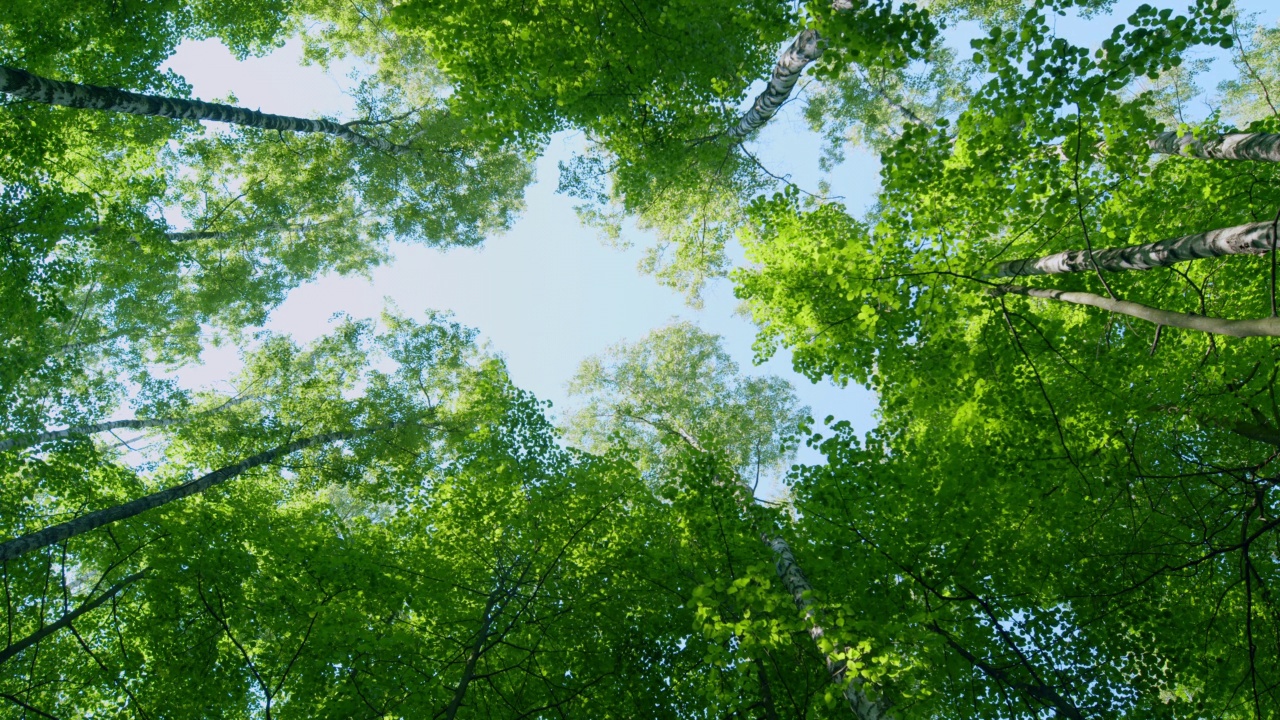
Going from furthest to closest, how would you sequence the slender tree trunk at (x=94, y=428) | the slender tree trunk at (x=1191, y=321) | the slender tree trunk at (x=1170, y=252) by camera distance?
the slender tree trunk at (x=94, y=428), the slender tree trunk at (x=1170, y=252), the slender tree trunk at (x=1191, y=321)

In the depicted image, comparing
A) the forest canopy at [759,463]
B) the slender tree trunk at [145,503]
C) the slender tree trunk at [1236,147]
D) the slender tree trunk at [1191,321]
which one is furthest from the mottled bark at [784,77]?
the slender tree trunk at [145,503]

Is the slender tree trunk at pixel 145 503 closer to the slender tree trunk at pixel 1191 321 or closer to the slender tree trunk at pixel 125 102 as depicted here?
the slender tree trunk at pixel 125 102

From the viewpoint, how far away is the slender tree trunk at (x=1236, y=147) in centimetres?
472

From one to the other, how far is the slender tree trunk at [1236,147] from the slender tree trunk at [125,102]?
11.9 m

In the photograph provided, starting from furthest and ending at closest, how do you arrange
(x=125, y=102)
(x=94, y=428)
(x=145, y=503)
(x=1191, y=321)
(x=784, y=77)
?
(x=94, y=428)
(x=784, y=77)
(x=125, y=102)
(x=145, y=503)
(x=1191, y=321)

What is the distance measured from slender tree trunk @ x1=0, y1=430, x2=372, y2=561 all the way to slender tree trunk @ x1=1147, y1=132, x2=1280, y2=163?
39.0ft

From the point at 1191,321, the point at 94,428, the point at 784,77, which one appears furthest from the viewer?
the point at 94,428

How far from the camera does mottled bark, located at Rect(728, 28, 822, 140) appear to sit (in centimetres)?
739

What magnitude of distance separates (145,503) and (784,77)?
10.3 metres

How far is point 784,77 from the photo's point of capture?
26.6ft

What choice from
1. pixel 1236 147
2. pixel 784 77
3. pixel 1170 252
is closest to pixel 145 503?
pixel 784 77

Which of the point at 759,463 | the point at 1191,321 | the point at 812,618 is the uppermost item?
the point at 759,463

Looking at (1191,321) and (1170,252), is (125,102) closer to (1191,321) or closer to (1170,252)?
(1191,321)

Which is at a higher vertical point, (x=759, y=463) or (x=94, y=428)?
(x=94, y=428)
